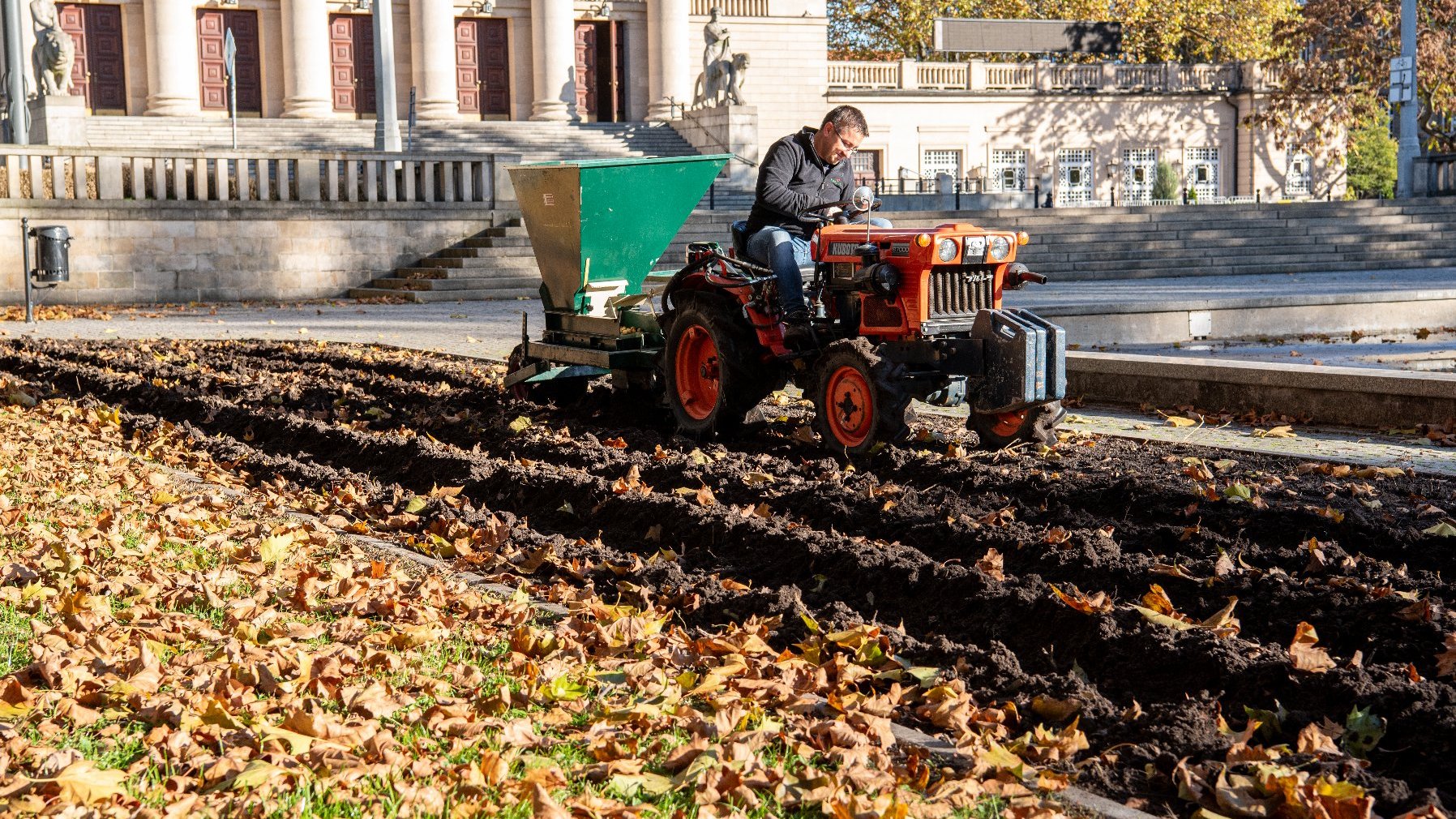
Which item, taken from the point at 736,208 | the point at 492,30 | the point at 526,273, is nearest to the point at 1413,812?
the point at 526,273

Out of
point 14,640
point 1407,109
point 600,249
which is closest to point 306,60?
point 1407,109

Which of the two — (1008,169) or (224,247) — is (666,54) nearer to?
(1008,169)

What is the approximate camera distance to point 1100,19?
63.9 metres

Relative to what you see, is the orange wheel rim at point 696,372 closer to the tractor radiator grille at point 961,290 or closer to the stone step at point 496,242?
the tractor radiator grille at point 961,290

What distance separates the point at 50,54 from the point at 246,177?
580cm

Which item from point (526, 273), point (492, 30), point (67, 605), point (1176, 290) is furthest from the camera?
point (492, 30)

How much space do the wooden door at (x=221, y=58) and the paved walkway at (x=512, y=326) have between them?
888 inches

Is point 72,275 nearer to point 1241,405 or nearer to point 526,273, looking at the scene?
point 526,273

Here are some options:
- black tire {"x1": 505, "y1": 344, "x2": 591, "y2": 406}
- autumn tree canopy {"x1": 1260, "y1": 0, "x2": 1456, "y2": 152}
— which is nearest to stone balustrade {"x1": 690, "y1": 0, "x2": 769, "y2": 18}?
autumn tree canopy {"x1": 1260, "y1": 0, "x2": 1456, "y2": 152}

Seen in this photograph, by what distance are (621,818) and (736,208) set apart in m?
29.3

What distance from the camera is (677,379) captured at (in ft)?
33.1

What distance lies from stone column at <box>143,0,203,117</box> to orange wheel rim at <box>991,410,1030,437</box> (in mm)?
38634

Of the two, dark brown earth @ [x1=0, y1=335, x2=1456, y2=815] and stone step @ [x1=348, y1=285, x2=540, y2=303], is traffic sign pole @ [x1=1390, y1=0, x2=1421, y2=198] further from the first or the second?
dark brown earth @ [x1=0, y1=335, x2=1456, y2=815]

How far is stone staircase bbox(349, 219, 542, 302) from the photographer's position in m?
25.2
